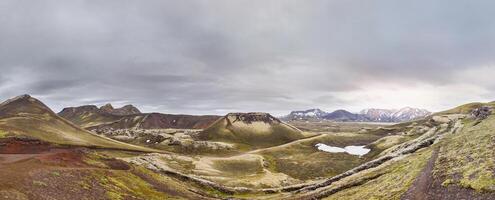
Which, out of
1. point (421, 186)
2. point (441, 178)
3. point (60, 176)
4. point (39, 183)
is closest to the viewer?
point (421, 186)

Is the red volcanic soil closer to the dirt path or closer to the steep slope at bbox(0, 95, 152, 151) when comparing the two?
the dirt path

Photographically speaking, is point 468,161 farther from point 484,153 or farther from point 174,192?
point 174,192

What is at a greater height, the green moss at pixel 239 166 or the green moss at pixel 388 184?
the green moss at pixel 388 184

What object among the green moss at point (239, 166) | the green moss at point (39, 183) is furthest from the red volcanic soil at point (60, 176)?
the green moss at point (239, 166)

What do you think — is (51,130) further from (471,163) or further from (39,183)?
(471,163)

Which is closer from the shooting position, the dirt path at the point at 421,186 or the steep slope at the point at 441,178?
the steep slope at the point at 441,178

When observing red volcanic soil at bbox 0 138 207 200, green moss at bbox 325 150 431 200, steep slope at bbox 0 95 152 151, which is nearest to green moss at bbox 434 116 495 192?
green moss at bbox 325 150 431 200

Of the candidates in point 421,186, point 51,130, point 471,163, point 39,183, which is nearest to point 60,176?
point 39,183

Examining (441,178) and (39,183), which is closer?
(441,178)

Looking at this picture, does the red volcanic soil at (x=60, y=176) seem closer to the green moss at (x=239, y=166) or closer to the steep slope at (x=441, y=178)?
the steep slope at (x=441, y=178)
